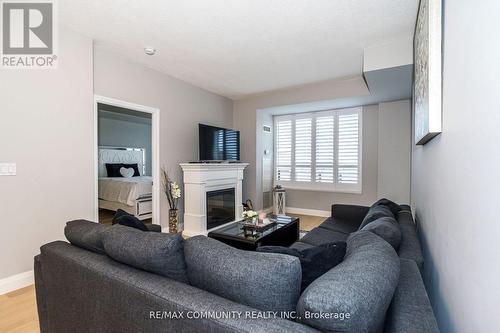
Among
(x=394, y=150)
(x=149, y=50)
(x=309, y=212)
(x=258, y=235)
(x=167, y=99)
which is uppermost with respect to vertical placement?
(x=149, y=50)

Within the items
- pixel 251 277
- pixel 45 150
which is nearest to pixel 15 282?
pixel 45 150

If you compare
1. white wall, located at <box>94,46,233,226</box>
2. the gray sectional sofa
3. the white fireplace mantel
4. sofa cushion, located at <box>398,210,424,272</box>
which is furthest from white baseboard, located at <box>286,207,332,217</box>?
the gray sectional sofa

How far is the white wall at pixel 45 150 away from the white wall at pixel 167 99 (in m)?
0.34

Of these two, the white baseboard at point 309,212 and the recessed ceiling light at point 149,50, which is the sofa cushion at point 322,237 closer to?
the white baseboard at point 309,212

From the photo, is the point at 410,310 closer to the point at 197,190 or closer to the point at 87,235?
the point at 87,235

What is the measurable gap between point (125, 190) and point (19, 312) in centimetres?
289

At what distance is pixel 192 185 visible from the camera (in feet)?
13.8

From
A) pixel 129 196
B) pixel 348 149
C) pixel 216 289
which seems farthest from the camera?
pixel 348 149

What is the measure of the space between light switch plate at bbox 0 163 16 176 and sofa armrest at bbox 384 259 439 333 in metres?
3.21

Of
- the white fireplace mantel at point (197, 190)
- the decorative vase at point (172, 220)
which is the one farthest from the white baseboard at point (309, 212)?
the decorative vase at point (172, 220)

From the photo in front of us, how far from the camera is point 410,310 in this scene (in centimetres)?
87

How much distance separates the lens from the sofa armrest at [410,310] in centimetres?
78

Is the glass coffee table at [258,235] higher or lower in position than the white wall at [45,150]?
lower

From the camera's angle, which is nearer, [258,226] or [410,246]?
[410,246]
